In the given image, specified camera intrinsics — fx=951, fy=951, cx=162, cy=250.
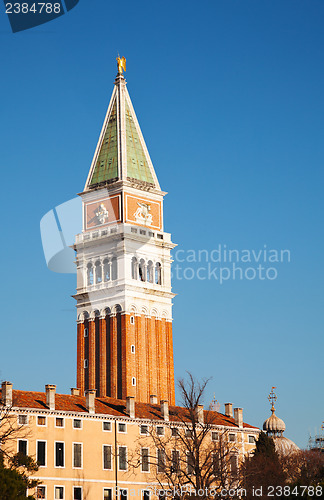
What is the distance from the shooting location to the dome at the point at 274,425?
10169 cm

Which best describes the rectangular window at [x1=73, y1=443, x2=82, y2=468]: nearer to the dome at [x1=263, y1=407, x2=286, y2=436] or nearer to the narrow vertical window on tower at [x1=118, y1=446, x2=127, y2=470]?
the narrow vertical window on tower at [x1=118, y1=446, x2=127, y2=470]

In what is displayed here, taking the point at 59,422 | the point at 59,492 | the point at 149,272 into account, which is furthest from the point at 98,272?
the point at 59,492

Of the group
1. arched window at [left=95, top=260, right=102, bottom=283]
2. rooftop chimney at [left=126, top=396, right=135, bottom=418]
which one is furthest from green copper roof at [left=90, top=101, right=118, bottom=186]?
rooftop chimney at [left=126, top=396, right=135, bottom=418]

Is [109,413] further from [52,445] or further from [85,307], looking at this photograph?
[85,307]

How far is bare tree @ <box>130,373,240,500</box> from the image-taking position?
54500 mm

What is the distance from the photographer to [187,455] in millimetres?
55094

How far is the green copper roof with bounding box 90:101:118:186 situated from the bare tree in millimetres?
25683

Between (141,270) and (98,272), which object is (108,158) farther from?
(141,270)

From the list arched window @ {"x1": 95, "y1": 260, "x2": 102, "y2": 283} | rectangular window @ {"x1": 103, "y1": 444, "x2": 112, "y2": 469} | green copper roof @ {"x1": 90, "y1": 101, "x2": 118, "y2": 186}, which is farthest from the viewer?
green copper roof @ {"x1": 90, "y1": 101, "x2": 118, "y2": 186}

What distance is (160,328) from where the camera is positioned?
90.8 metres

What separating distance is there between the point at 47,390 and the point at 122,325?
23632 mm

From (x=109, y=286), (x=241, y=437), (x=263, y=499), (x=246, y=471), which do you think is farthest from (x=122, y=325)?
(x=263, y=499)

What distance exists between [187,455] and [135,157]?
4465 cm

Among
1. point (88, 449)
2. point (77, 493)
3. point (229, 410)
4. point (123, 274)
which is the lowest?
point (77, 493)
